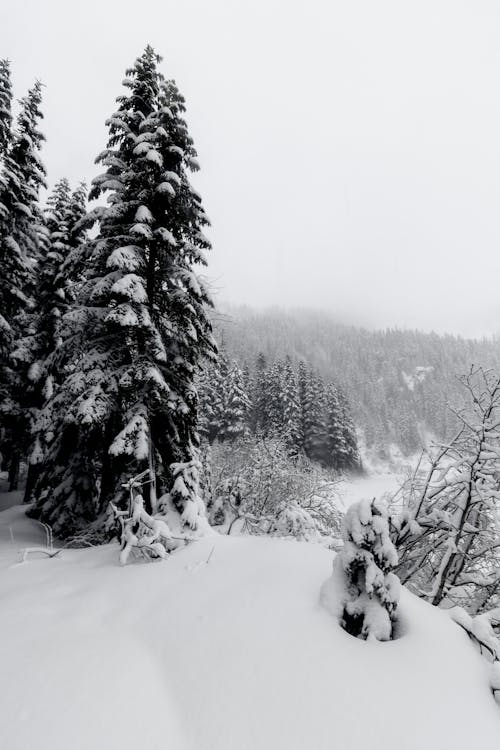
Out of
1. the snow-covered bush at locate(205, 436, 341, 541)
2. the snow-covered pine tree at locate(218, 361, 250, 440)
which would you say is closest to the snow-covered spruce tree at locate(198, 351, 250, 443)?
the snow-covered pine tree at locate(218, 361, 250, 440)

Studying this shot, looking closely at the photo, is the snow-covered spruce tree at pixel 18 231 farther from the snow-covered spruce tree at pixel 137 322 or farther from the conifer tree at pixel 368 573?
the conifer tree at pixel 368 573

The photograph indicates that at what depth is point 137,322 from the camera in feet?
27.9

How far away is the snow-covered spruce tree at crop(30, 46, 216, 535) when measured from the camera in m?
8.88

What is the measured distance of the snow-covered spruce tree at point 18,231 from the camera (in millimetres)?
14492

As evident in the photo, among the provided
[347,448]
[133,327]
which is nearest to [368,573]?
[133,327]

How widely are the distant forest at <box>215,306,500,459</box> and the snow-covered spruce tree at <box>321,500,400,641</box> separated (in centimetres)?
7277

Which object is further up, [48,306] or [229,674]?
[48,306]

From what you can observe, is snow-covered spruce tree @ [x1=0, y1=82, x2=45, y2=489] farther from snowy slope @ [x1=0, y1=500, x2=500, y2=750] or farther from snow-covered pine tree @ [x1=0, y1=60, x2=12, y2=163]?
snowy slope @ [x1=0, y1=500, x2=500, y2=750]

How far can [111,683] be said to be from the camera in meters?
2.66

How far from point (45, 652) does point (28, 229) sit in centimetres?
1722

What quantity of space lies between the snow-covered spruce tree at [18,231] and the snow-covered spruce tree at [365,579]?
15.0 metres

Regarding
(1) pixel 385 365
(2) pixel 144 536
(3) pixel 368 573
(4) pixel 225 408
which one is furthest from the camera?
(1) pixel 385 365

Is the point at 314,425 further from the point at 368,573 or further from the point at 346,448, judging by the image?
the point at 368,573

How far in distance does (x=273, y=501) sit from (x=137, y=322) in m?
11.1
